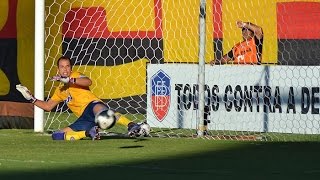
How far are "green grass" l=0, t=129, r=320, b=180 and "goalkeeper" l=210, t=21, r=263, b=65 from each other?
8.77ft

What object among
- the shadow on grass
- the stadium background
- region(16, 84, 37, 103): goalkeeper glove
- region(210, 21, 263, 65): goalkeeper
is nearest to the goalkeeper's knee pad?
region(16, 84, 37, 103): goalkeeper glove

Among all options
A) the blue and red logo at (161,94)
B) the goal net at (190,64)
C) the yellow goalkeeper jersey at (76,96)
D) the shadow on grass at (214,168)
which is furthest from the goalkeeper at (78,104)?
the shadow on grass at (214,168)

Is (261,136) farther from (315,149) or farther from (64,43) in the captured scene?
(64,43)

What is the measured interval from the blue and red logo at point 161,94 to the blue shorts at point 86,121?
1.48 metres

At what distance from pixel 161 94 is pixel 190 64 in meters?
0.52

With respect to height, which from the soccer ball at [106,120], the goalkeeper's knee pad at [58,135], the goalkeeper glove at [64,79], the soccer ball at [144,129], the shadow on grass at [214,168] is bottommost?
the shadow on grass at [214,168]

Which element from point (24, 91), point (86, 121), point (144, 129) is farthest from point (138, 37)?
point (144, 129)

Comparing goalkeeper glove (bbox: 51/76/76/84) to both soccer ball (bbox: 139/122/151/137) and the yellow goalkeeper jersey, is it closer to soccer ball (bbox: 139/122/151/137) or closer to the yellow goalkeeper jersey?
the yellow goalkeeper jersey

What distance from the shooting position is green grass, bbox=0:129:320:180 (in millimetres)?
9047

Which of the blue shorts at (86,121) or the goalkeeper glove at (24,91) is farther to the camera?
the blue shorts at (86,121)

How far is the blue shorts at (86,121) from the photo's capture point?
1288 cm

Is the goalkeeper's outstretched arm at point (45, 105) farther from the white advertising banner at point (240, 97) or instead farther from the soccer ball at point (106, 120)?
the white advertising banner at point (240, 97)

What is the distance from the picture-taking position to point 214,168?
959 centimetres

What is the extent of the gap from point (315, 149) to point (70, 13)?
582cm
